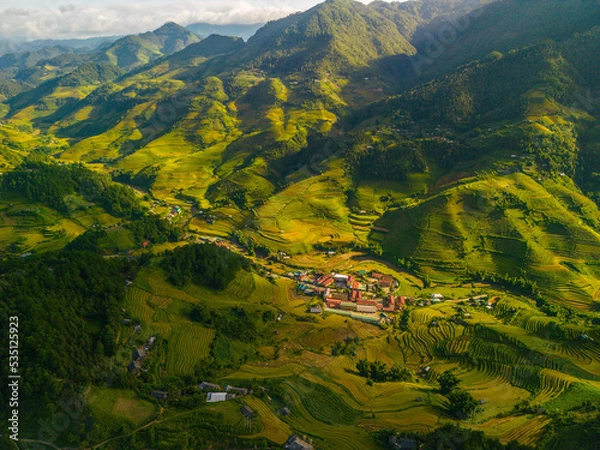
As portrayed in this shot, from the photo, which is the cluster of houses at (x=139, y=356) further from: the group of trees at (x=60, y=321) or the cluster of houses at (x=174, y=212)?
the cluster of houses at (x=174, y=212)

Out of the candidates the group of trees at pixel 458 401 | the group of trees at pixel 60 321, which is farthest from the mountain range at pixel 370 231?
the group of trees at pixel 60 321

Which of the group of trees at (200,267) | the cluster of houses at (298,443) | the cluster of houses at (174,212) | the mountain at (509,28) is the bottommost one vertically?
the cluster of houses at (298,443)

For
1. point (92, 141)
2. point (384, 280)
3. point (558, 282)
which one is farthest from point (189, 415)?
point (92, 141)

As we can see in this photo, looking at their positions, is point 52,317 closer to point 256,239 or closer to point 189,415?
point 189,415

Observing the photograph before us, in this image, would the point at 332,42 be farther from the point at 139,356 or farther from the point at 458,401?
the point at 458,401

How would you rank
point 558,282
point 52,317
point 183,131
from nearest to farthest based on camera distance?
point 52,317 → point 558,282 → point 183,131
